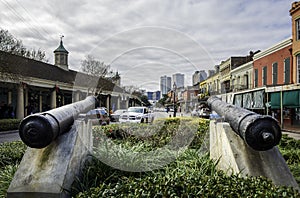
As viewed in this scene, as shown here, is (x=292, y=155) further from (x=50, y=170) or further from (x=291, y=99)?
(x=291, y=99)

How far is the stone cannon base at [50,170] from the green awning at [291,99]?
20049mm

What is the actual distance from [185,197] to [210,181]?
0.49 m

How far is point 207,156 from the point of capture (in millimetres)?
5340

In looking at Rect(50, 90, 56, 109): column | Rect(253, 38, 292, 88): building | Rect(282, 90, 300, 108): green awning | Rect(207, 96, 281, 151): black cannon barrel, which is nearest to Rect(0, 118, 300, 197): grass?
Rect(207, 96, 281, 151): black cannon barrel

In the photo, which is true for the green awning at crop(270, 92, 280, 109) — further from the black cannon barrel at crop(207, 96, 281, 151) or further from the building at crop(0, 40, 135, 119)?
the black cannon barrel at crop(207, 96, 281, 151)

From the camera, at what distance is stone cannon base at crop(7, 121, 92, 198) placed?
3.68 m

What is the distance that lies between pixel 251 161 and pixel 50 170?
106 inches

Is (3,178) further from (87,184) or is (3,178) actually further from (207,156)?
(207,156)

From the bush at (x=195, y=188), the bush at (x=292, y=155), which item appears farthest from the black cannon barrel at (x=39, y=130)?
the bush at (x=292, y=155)

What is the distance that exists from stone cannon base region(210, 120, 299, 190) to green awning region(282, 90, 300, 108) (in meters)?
18.8

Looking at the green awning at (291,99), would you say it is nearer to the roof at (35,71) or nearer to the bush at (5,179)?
the roof at (35,71)

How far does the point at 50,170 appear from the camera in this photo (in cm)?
385

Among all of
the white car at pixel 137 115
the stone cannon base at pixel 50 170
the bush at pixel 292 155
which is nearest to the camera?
the stone cannon base at pixel 50 170

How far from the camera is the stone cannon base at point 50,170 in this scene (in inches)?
145
